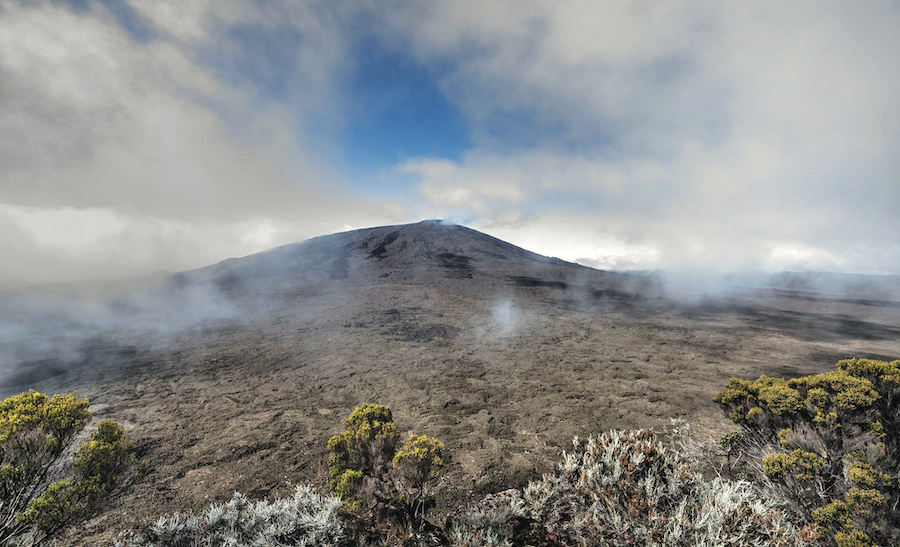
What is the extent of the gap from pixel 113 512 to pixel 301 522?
4635mm

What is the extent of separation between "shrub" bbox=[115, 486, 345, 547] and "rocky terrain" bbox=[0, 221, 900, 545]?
111 cm

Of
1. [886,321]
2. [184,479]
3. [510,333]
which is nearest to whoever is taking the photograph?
[184,479]

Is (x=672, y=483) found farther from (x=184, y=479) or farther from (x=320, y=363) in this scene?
(x=320, y=363)

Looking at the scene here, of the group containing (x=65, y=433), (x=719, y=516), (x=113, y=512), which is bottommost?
(x=113, y=512)

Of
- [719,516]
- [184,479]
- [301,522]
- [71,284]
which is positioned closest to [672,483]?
[719,516]

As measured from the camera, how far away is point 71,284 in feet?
124

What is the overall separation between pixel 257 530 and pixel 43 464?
286cm

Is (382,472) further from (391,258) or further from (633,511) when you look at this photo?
(391,258)

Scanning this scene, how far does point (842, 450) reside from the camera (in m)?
4.57

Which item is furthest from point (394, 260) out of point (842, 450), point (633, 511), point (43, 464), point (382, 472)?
point (842, 450)

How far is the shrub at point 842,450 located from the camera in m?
3.89

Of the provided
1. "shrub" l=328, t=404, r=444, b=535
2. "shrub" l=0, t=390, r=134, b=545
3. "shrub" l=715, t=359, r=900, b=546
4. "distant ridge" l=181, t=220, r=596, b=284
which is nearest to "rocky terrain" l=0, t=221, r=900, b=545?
"shrub" l=0, t=390, r=134, b=545

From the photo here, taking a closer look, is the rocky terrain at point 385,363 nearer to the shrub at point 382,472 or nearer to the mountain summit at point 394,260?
the shrub at point 382,472

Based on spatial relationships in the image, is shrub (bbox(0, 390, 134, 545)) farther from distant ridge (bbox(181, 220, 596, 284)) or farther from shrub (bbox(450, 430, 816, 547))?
distant ridge (bbox(181, 220, 596, 284))
